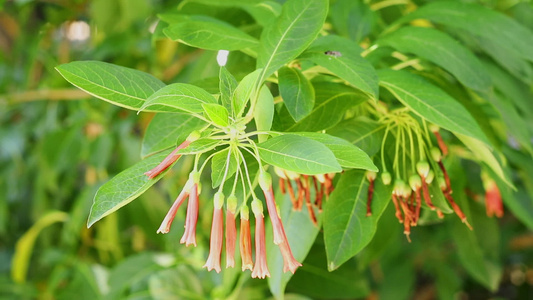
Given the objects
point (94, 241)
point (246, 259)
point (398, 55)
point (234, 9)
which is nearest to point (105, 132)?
point (94, 241)

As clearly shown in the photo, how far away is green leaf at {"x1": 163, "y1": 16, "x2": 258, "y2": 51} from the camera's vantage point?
49 cm

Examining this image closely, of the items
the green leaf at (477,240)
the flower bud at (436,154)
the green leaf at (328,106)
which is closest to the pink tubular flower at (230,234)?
the green leaf at (328,106)

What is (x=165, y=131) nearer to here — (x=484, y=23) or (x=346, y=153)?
(x=346, y=153)

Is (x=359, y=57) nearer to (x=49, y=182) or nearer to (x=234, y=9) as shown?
(x=234, y=9)

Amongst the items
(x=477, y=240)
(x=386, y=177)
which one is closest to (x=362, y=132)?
(x=386, y=177)

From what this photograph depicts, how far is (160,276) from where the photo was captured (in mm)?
902

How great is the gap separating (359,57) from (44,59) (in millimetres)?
1139

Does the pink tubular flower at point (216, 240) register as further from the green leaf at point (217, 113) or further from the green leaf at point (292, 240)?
the green leaf at point (292, 240)

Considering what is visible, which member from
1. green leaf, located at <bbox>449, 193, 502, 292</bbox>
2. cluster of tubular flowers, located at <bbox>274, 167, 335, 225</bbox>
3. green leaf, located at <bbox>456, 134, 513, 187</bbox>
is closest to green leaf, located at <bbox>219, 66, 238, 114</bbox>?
cluster of tubular flowers, located at <bbox>274, 167, 335, 225</bbox>

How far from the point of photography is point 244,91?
1.35 feet

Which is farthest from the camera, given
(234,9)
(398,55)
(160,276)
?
(160,276)

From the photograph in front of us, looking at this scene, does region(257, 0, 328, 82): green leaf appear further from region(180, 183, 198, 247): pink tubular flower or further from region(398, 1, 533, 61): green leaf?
region(398, 1, 533, 61): green leaf

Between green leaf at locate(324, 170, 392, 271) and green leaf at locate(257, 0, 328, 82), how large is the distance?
148mm

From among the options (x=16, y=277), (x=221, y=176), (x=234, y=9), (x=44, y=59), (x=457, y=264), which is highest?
(x=44, y=59)
